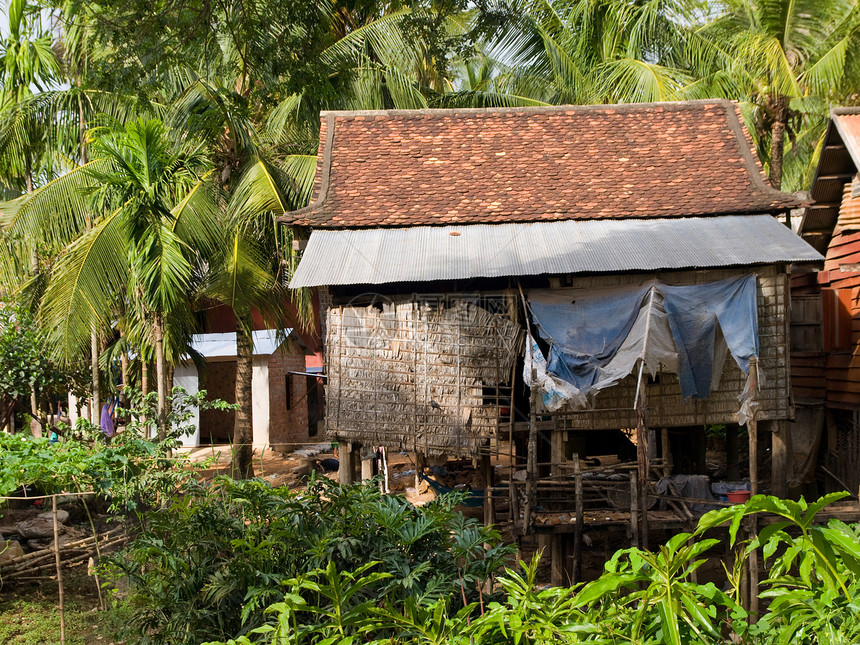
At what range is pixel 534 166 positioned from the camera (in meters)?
11.0

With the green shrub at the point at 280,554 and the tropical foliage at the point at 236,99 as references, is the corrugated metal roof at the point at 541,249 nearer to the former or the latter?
the tropical foliage at the point at 236,99

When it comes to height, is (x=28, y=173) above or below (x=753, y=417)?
above

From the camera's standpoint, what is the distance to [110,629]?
236 inches

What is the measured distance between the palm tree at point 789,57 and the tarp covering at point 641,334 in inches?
227

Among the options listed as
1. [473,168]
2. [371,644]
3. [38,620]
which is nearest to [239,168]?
[473,168]

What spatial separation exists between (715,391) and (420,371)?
3.70m

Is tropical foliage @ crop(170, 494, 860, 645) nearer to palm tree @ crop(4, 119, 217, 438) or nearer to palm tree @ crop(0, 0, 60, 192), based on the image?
palm tree @ crop(4, 119, 217, 438)

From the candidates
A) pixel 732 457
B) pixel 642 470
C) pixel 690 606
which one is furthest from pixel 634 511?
pixel 690 606

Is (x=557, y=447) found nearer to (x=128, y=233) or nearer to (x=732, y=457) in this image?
(x=732, y=457)

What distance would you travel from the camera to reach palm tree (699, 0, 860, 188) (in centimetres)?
1358

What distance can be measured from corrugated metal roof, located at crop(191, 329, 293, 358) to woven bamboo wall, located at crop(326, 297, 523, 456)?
26.0 ft

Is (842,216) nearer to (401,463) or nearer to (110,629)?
(401,463)

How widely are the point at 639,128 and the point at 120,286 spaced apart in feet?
26.7

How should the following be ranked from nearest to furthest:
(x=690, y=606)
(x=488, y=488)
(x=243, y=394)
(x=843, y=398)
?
(x=690, y=606) < (x=488, y=488) < (x=843, y=398) < (x=243, y=394)
